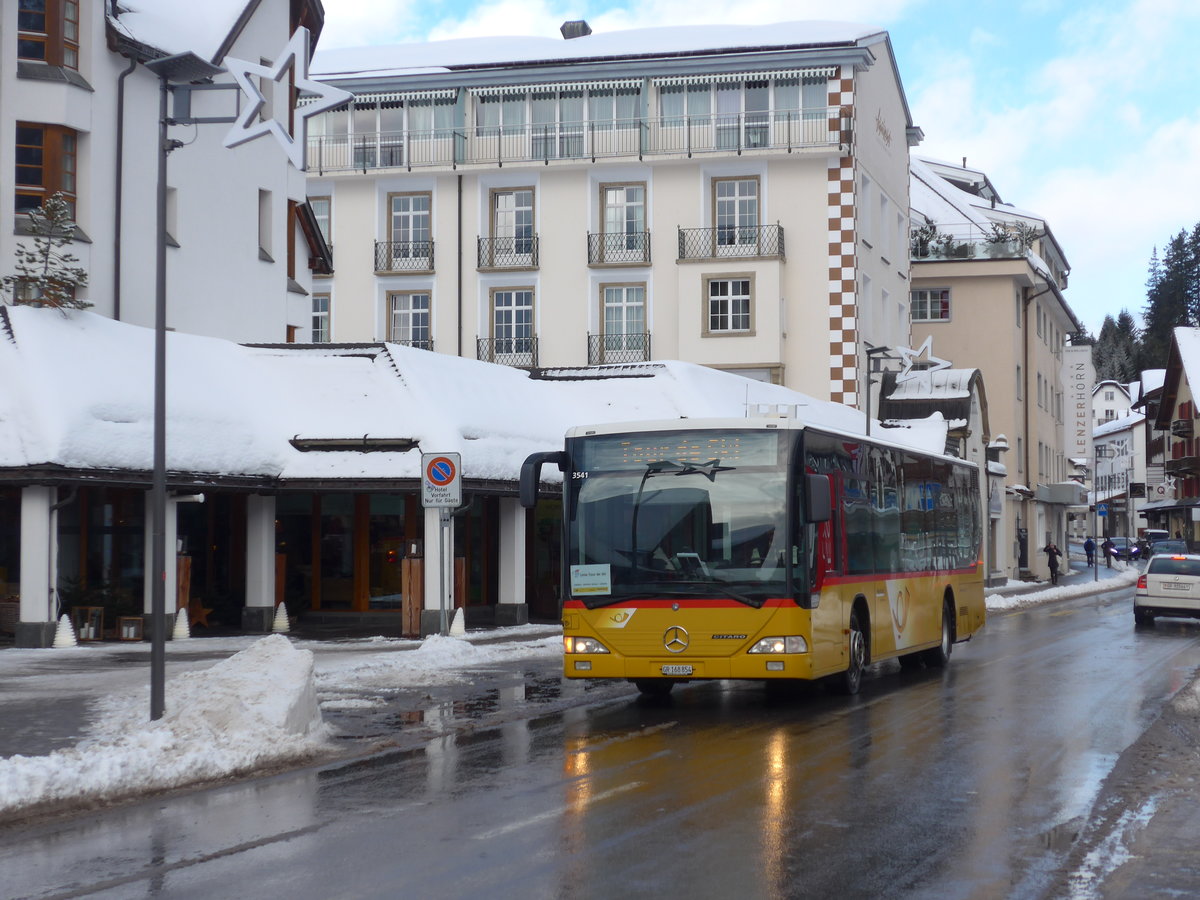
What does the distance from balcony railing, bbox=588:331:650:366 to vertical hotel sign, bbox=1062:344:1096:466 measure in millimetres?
42596

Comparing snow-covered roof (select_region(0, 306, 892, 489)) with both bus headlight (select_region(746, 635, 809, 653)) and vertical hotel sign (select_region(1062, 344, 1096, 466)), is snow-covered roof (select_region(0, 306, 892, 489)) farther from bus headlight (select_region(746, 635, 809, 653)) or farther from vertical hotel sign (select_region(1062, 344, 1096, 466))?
vertical hotel sign (select_region(1062, 344, 1096, 466))

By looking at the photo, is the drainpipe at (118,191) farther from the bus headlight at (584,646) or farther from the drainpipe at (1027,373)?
the drainpipe at (1027,373)

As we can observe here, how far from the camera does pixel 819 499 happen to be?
15.7 meters

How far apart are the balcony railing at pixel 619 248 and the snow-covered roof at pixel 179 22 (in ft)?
63.0

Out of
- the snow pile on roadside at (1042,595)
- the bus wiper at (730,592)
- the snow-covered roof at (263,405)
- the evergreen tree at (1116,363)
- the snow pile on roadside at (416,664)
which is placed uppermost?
the evergreen tree at (1116,363)

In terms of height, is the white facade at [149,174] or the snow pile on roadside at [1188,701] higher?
the white facade at [149,174]

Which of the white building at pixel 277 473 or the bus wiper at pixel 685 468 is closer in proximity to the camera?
the bus wiper at pixel 685 468

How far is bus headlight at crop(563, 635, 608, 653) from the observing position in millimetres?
16500

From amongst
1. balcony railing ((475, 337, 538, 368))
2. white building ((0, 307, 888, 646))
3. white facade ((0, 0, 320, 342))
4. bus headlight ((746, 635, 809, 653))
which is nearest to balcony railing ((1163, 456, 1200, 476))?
balcony railing ((475, 337, 538, 368))

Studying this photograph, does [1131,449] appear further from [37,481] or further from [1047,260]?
[37,481]

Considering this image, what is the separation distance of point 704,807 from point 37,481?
14.9 m

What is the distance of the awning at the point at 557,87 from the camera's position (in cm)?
5097

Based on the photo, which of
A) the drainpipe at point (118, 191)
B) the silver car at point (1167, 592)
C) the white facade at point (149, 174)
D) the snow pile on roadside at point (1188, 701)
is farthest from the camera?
the silver car at point (1167, 592)

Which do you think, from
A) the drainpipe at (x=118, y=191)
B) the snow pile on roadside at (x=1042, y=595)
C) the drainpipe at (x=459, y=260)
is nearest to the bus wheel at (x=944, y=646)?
the snow pile on roadside at (x=1042, y=595)
